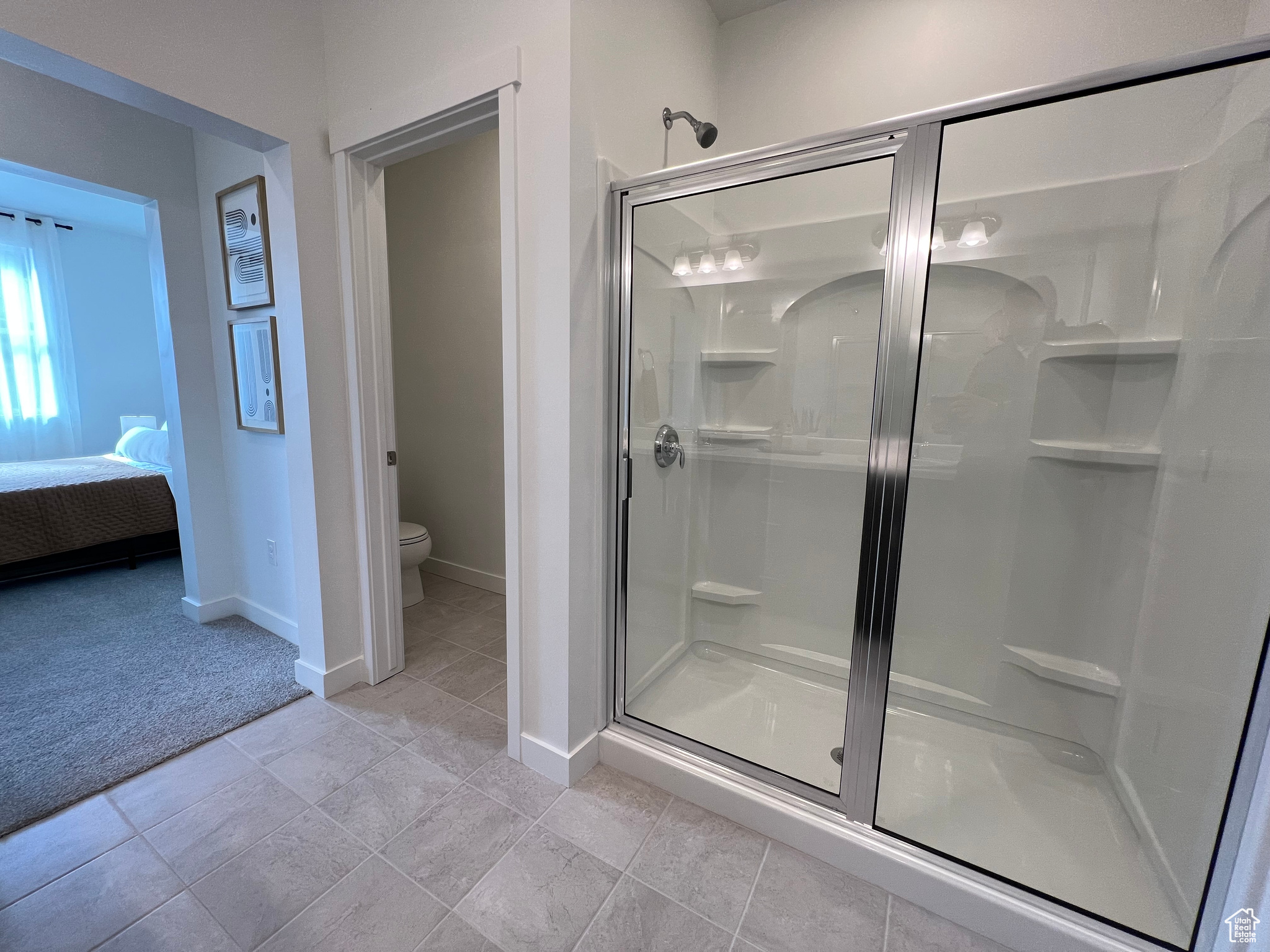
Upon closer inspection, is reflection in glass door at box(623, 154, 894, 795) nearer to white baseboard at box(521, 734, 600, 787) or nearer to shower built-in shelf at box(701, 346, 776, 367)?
shower built-in shelf at box(701, 346, 776, 367)

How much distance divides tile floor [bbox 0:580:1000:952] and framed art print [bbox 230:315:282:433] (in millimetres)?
1261

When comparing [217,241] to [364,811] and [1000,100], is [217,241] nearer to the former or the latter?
[364,811]

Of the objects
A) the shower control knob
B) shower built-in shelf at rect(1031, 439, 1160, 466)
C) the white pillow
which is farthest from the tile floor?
the white pillow

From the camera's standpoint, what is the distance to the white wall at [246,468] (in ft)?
7.33

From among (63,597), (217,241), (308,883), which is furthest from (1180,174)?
(63,597)

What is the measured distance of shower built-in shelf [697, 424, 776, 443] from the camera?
2.18 m

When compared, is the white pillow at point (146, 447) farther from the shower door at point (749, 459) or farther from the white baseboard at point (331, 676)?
the shower door at point (749, 459)

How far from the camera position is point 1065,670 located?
1708 mm

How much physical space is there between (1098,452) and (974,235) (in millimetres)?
792

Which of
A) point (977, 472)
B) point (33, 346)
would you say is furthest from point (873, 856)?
point (33, 346)

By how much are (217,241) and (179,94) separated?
39.0 inches

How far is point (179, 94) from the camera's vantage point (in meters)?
1.46

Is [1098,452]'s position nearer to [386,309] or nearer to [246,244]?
[386,309]

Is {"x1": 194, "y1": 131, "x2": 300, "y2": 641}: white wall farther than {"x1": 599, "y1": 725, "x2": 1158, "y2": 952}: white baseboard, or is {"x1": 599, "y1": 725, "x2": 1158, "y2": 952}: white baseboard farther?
{"x1": 194, "y1": 131, "x2": 300, "y2": 641}: white wall
